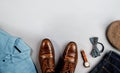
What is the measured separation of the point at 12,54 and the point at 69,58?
0.33 m

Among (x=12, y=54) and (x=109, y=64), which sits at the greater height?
(x=12, y=54)

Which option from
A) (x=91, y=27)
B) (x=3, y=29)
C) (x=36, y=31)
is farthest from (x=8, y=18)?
(x=91, y=27)

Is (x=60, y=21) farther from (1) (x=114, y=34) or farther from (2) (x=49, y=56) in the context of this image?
(1) (x=114, y=34)

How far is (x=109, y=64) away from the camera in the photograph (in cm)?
114

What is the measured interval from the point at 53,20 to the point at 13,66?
1.17 feet

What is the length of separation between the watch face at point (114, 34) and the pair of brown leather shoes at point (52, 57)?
216 millimetres

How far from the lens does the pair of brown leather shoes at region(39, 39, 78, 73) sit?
1151mm

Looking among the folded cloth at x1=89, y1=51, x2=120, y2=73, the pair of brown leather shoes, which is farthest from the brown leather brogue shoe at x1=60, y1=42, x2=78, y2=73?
the folded cloth at x1=89, y1=51, x2=120, y2=73

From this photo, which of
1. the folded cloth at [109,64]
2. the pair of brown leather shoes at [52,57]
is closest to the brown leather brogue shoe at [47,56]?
the pair of brown leather shoes at [52,57]

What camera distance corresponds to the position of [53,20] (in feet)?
3.89

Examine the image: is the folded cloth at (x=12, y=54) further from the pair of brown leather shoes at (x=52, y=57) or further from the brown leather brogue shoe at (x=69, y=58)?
the brown leather brogue shoe at (x=69, y=58)

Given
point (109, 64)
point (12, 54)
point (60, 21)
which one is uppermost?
point (60, 21)

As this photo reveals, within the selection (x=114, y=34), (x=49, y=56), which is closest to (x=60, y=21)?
(x=49, y=56)

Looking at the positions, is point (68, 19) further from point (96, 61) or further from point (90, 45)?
point (96, 61)
